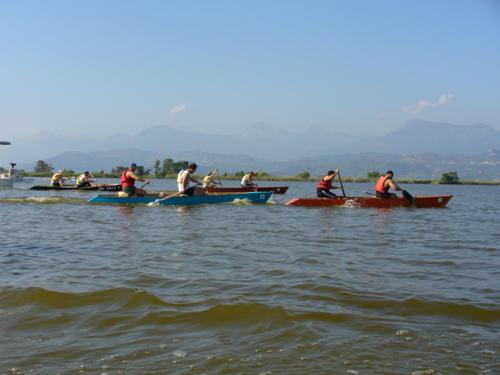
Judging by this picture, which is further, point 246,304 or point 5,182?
point 5,182

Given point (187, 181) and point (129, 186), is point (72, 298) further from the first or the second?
point (129, 186)

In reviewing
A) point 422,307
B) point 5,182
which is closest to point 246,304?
point 422,307

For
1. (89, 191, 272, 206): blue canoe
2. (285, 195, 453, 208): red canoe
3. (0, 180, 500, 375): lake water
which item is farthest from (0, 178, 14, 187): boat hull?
(0, 180, 500, 375): lake water

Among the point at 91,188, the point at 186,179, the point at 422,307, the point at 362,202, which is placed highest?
the point at 186,179

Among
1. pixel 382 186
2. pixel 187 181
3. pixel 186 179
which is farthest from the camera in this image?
pixel 382 186

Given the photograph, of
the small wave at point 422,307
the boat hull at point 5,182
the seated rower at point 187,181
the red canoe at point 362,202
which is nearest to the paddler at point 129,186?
the seated rower at point 187,181

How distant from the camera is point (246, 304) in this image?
6.66 metres

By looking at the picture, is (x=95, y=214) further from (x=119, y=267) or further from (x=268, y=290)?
(x=268, y=290)

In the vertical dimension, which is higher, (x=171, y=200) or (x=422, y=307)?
(x=171, y=200)

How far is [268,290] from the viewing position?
7.51m

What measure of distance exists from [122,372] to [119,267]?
4722 mm

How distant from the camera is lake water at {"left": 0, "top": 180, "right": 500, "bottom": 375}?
4.93m

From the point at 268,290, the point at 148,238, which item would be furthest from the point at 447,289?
the point at 148,238

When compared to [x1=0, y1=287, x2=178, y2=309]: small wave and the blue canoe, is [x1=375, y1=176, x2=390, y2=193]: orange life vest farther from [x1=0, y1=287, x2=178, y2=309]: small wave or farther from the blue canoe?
[x1=0, y1=287, x2=178, y2=309]: small wave
